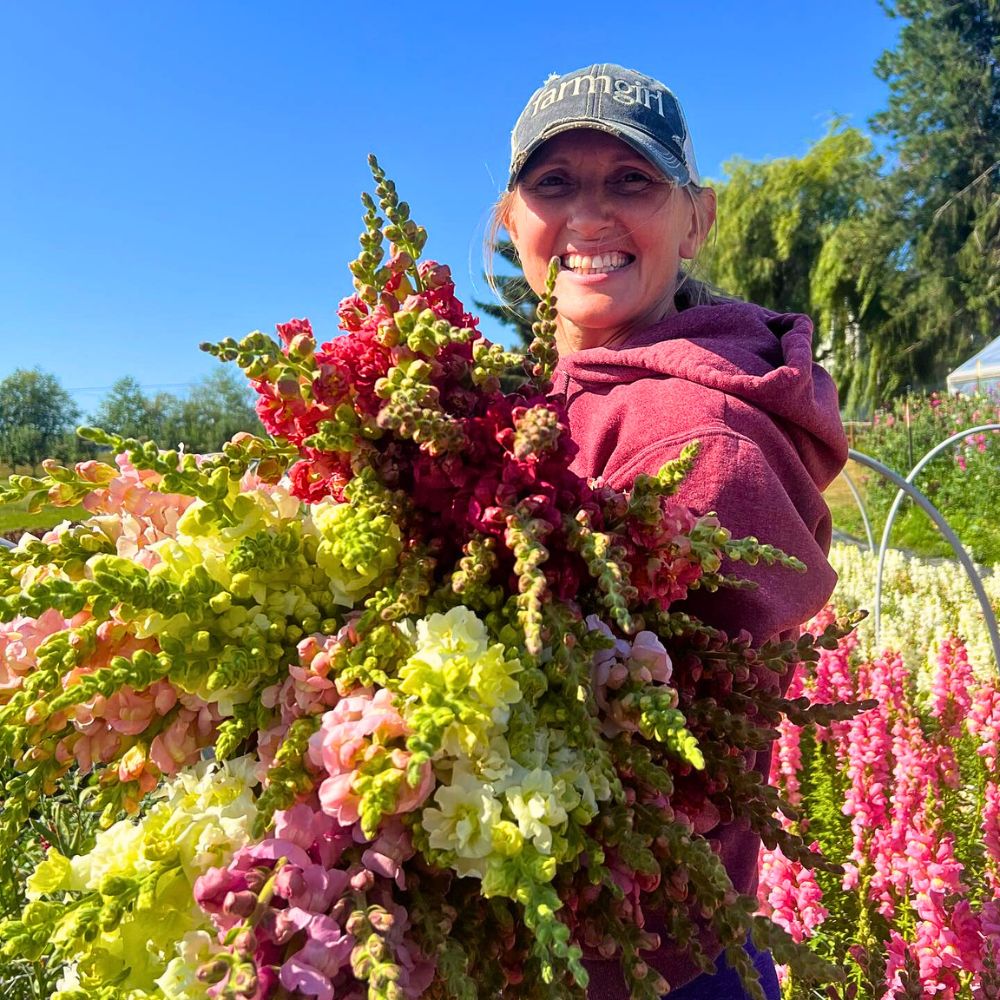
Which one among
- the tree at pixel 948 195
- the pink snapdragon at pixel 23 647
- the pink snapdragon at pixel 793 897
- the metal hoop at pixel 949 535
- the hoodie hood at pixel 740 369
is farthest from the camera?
the tree at pixel 948 195

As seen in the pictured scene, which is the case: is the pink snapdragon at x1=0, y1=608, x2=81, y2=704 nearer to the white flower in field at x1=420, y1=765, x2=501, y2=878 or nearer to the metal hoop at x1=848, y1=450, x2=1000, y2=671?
the white flower in field at x1=420, y1=765, x2=501, y2=878

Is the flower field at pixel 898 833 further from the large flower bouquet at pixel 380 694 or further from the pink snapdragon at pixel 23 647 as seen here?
the pink snapdragon at pixel 23 647

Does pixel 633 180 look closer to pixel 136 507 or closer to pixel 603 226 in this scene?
pixel 603 226

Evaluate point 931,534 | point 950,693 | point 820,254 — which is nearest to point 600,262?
point 950,693

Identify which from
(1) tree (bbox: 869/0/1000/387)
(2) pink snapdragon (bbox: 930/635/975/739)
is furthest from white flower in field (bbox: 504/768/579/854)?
(1) tree (bbox: 869/0/1000/387)

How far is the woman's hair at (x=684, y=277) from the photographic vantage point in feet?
4.51

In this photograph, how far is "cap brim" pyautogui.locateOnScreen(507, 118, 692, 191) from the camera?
1131mm

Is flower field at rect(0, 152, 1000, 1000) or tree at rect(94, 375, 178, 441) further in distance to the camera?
tree at rect(94, 375, 178, 441)

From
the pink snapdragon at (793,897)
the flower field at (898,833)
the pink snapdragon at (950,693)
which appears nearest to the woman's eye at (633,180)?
the flower field at (898,833)

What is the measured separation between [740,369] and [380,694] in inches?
26.6

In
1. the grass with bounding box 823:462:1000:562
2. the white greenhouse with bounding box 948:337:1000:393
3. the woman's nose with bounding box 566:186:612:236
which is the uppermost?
the white greenhouse with bounding box 948:337:1000:393

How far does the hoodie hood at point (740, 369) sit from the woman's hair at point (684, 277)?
169 millimetres

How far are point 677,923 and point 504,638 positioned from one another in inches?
12.5

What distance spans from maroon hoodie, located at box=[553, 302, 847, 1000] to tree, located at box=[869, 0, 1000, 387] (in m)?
19.7
